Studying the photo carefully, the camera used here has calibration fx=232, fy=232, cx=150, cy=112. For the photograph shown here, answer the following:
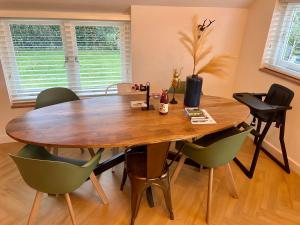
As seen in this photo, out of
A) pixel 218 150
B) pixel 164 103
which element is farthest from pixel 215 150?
pixel 164 103

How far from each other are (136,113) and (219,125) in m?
0.66

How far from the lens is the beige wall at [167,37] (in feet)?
9.09

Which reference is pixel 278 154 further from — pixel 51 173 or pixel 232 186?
pixel 51 173

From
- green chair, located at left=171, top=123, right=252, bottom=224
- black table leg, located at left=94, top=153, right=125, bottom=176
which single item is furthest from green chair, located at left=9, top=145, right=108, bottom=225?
green chair, located at left=171, top=123, right=252, bottom=224

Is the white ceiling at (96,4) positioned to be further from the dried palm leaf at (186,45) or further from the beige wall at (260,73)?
the dried palm leaf at (186,45)

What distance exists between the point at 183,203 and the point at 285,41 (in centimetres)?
215

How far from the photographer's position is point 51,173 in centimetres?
136

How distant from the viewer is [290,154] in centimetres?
251

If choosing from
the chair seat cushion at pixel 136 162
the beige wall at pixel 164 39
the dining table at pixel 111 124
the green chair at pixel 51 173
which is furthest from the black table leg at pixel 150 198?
the beige wall at pixel 164 39

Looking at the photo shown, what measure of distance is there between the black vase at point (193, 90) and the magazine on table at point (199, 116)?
0.09 meters

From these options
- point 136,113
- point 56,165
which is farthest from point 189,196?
point 56,165

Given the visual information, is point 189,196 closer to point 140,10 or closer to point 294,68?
point 294,68

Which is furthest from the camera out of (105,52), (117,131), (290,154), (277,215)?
(105,52)

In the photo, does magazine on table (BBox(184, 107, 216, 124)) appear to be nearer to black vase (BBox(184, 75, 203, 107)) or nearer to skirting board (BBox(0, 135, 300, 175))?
black vase (BBox(184, 75, 203, 107))
